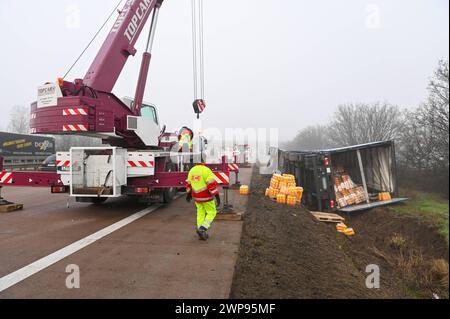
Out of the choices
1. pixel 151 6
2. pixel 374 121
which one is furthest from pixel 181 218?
pixel 374 121

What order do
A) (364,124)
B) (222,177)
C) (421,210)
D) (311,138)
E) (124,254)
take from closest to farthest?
(124,254), (222,177), (421,210), (364,124), (311,138)

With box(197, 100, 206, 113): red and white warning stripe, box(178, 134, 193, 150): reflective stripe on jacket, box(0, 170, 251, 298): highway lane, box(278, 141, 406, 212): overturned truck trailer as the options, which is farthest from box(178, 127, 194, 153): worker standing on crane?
box(278, 141, 406, 212): overturned truck trailer

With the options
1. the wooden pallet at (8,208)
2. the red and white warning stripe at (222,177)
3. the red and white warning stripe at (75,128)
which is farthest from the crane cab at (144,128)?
the wooden pallet at (8,208)

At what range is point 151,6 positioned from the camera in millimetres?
7695

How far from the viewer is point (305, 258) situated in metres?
4.55

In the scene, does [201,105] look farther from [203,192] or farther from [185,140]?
[203,192]

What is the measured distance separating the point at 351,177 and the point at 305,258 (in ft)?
22.0

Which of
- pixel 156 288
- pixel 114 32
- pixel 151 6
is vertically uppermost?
pixel 151 6

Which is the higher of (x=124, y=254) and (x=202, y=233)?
(x=202, y=233)

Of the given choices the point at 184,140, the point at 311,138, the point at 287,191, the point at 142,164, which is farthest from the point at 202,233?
the point at 311,138

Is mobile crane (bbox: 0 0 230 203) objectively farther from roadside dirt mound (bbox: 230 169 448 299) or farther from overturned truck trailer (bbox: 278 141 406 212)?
overturned truck trailer (bbox: 278 141 406 212)

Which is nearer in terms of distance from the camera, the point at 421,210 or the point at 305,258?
the point at 305,258
